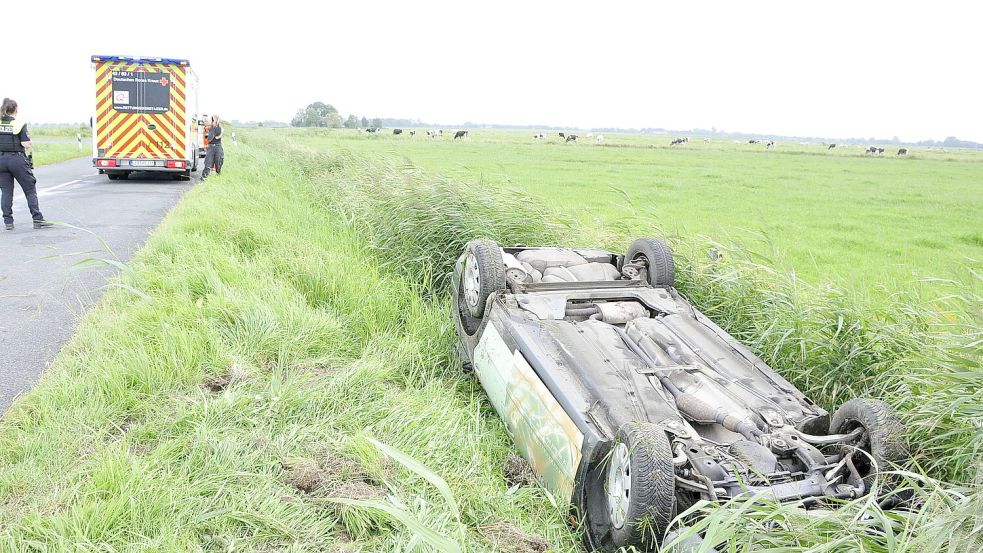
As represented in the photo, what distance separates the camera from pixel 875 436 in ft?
9.85

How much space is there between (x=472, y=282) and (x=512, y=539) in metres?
2.40

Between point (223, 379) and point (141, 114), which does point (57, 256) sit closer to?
point (223, 379)

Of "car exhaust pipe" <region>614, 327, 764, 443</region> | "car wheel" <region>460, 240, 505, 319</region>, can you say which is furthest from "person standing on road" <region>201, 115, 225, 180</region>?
"car exhaust pipe" <region>614, 327, 764, 443</region>

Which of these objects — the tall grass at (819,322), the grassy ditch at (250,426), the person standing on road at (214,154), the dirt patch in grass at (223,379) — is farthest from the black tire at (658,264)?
the person standing on road at (214,154)

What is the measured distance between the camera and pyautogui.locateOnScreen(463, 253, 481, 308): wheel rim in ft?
15.9

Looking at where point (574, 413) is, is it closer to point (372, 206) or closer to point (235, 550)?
point (235, 550)

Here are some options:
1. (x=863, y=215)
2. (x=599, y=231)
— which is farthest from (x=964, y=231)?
(x=599, y=231)

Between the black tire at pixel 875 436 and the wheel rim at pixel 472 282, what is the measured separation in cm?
246

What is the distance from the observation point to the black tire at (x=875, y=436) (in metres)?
2.96

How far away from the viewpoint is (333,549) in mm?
2520

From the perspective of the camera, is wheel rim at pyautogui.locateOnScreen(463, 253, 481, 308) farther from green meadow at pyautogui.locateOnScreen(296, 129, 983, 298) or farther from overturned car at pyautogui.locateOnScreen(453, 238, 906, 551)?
green meadow at pyautogui.locateOnScreen(296, 129, 983, 298)

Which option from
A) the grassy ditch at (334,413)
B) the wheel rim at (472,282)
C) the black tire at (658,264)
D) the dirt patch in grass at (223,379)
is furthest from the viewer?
the black tire at (658,264)

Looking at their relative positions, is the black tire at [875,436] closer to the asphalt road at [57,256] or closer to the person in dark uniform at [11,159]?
the asphalt road at [57,256]

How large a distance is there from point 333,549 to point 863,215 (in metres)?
17.9
